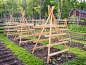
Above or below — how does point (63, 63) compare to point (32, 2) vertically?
below

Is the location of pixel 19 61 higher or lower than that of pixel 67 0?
lower

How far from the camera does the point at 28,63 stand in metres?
3.56

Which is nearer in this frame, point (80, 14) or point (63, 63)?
point (63, 63)

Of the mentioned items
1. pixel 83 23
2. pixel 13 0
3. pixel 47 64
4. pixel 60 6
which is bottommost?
pixel 47 64

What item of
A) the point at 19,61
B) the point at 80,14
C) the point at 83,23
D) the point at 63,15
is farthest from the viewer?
the point at 80,14

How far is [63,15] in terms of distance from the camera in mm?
23531

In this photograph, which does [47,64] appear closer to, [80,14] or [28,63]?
[28,63]

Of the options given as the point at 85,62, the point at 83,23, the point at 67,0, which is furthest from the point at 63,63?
the point at 67,0

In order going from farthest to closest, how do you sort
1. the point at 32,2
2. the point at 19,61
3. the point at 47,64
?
the point at 32,2 < the point at 19,61 < the point at 47,64

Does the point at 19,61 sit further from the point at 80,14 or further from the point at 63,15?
the point at 80,14

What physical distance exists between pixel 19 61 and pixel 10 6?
36.1 m

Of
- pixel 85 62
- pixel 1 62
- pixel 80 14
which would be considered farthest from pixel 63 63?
pixel 80 14

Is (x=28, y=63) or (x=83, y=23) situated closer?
(x=28, y=63)

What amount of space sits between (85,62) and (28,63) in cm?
222
